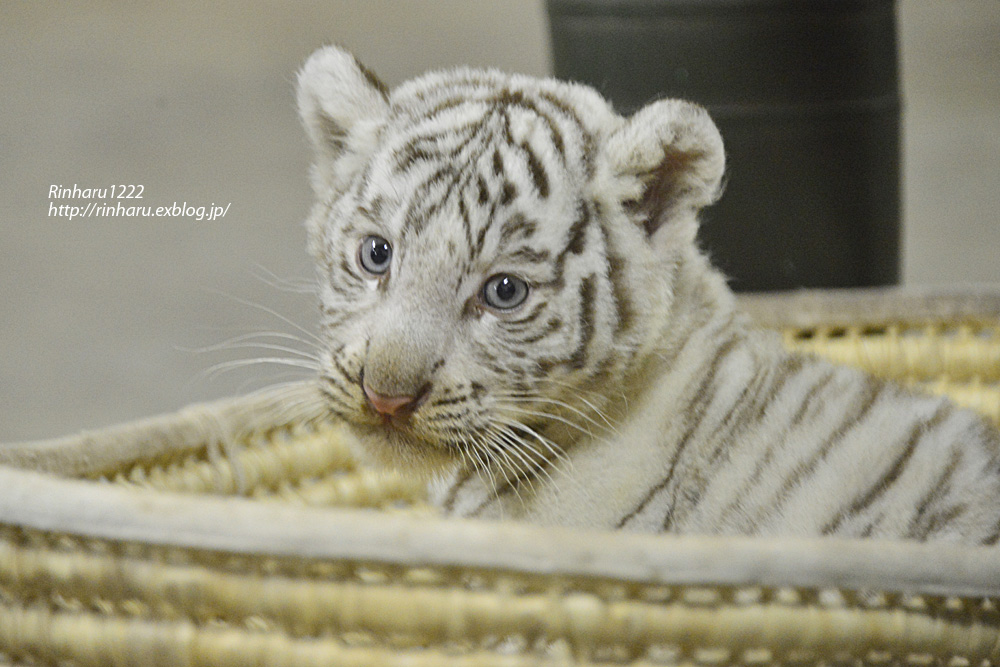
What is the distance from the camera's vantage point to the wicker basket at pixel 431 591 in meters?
0.79

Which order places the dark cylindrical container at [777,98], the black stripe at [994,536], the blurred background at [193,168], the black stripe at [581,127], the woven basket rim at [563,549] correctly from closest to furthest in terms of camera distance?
the woven basket rim at [563,549]
the black stripe at [994,536]
the black stripe at [581,127]
the dark cylindrical container at [777,98]
the blurred background at [193,168]

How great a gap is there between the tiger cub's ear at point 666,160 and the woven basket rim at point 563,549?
0.44 meters

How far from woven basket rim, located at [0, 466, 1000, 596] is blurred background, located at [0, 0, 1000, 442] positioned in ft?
3.85

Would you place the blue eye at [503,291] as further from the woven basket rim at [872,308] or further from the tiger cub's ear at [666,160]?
the woven basket rim at [872,308]

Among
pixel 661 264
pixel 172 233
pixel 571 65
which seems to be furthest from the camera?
pixel 172 233

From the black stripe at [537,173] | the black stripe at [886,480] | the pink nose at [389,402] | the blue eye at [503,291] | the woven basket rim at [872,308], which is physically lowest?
the black stripe at [886,480]

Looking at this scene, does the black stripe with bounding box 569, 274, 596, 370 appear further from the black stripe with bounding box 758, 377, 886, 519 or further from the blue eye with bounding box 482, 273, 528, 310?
the black stripe with bounding box 758, 377, 886, 519

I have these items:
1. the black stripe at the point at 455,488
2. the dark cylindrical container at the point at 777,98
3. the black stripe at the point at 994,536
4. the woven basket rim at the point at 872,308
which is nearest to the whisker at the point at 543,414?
the black stripe at the point at 455,488

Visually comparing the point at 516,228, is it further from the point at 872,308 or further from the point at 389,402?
the point at 872,308

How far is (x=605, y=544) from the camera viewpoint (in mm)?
788

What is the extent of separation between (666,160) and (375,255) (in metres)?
0.31

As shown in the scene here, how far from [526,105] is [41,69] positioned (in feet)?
11.0

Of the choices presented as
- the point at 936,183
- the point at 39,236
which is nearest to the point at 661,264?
the point at 39,236

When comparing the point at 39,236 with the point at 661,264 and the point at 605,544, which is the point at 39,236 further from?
the point at 605,544
